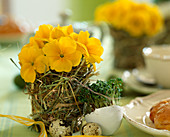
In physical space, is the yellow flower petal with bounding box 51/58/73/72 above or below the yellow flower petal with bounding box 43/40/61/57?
below

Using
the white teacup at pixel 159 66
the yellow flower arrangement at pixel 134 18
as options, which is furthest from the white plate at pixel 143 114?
the yellow flower arrangement at pixel 134 18

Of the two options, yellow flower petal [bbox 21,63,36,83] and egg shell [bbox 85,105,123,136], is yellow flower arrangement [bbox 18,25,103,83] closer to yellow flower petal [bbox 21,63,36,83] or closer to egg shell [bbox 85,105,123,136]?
yellow flower petal [bbox 21,63,36,83]

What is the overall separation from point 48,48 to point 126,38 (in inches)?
27.3

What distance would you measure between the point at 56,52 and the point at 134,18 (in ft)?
2.20

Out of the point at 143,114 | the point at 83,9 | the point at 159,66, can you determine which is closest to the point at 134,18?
the point at 159,66

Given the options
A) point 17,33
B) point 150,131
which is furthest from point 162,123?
point 17,33

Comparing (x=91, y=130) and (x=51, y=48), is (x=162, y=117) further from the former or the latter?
(x=51, y=48)

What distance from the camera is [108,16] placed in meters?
1.17

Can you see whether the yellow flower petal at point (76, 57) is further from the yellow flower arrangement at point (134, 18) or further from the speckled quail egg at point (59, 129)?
the yellow flower arrangement at point (134, 18)

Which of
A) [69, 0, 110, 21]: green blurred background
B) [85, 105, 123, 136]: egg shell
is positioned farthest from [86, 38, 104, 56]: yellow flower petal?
[69, 0, 110, 21]: green blurred background

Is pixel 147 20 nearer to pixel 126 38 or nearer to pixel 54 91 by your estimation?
pixel 126 38

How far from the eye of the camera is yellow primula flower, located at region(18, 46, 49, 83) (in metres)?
0.53

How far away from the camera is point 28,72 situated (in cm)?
53

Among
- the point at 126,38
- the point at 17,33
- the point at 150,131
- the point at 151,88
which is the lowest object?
the point at 150,131
